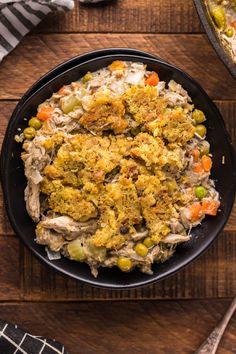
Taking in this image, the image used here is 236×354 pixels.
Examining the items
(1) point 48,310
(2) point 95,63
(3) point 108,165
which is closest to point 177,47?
(2) point 95,63

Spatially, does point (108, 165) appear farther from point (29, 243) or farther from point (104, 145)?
point (29, 243)

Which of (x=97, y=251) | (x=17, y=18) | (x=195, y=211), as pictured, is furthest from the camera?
(x=17, y=18)

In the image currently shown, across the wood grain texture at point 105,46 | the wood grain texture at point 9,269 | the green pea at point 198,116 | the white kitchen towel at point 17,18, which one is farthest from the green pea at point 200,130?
the wood grain texture at point 9,269

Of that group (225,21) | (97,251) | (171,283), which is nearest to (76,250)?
(97,251)

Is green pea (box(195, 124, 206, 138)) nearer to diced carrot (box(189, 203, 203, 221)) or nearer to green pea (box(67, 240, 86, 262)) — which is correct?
diced carrot (box(189, 203, 203, 221))

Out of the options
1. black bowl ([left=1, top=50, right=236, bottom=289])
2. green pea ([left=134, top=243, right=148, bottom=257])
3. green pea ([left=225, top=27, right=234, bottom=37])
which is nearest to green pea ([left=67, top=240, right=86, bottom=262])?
black bowl ([left=1, top=50, right=236, bottom=289])

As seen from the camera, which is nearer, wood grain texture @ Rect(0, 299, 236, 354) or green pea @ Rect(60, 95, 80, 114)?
green pea @ Rect(60, 95, 80, 114)

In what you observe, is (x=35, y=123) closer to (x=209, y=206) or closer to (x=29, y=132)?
(x=29, y=132)
